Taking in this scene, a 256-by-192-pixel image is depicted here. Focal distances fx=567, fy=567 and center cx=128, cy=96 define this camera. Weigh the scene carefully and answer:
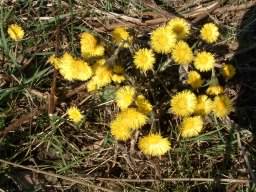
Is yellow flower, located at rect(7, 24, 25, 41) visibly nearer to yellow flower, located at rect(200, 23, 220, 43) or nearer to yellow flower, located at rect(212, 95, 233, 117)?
yellow flower, located at rect(200, 23, 220, 43)

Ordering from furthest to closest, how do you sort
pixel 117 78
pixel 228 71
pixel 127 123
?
pixel 228 71
pixel 117 78
pixel 127 123

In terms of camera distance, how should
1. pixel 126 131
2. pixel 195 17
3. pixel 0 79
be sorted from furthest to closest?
pixel 195 17
pixel 0 79
pixel 126 131

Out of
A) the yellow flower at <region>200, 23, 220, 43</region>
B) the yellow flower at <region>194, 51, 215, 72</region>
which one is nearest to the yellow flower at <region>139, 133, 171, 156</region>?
the yellow flower at <region>194, 51, 215, 72</region>

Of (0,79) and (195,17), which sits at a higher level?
(195,17)

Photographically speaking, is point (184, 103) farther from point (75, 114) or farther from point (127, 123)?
point (75, 114)

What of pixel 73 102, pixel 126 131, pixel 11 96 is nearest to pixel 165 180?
pixel 126 131

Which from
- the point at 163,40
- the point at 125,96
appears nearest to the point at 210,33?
the point at 163,40

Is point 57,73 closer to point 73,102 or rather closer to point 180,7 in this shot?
point 73,102


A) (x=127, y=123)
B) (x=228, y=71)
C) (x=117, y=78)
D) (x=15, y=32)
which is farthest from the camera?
(x=15, y=32)
